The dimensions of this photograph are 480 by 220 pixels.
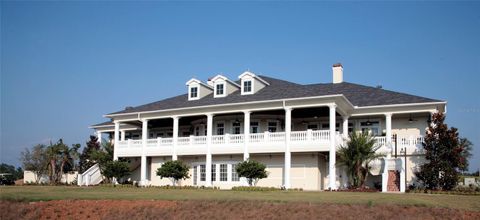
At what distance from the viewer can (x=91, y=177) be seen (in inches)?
1593

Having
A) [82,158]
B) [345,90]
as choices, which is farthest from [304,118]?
[82,158]

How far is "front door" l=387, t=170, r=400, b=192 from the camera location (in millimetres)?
31206

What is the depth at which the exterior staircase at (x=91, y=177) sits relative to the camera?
39719 millimetres

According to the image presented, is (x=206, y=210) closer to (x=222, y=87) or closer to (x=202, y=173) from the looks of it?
(x=202, y=173)

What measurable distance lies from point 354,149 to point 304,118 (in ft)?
24.7

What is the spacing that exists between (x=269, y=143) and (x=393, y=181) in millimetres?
7869

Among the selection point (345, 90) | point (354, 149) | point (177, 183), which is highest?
point (345, 90)

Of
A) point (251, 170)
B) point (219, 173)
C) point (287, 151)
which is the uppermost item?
point (287, 151)

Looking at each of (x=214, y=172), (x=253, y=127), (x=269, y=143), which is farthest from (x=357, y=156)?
(x=214, y=172)

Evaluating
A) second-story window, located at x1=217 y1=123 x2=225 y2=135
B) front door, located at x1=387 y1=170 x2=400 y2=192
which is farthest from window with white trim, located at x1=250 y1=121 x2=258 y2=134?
front door, located at x1=387 y1=170 x2=400 y2=192

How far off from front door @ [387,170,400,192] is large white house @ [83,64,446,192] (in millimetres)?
57

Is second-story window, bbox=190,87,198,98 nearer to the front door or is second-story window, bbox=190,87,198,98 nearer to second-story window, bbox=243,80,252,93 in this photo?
second-story window, bbox=243,80,252,93

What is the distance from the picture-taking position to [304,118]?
1478 inches

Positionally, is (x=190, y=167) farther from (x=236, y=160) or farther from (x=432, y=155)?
(x=432, y=155)
